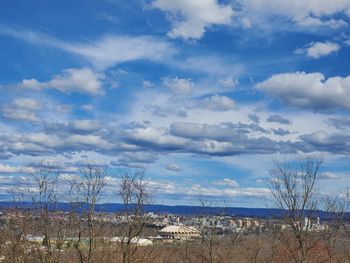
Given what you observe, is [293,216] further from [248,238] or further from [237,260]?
[248,238]

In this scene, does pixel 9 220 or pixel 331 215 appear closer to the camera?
pixel 9 220

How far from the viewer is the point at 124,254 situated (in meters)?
35.5

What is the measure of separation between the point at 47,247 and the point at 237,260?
4396 cm

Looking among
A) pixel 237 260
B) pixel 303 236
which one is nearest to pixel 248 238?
pixel 237 260

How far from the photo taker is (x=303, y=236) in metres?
34.8

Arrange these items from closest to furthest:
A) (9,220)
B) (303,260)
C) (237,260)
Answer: (303,260)
(9,220)
(237,260)

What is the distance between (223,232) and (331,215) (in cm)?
3254

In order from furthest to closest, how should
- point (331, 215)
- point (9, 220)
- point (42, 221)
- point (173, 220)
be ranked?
point (173, 220) → point (331, 215) → point (9, 220) → point (42, 221)

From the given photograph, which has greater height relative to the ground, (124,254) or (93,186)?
(93,186)

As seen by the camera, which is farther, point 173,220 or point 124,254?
point 173,220

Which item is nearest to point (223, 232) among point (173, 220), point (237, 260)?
point (237, 260)

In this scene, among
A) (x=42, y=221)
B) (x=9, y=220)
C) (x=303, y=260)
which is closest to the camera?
(x=303, y=260)

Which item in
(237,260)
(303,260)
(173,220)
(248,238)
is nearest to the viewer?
(303,260)

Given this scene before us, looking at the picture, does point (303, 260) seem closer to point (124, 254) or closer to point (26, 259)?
point (124, 254)
